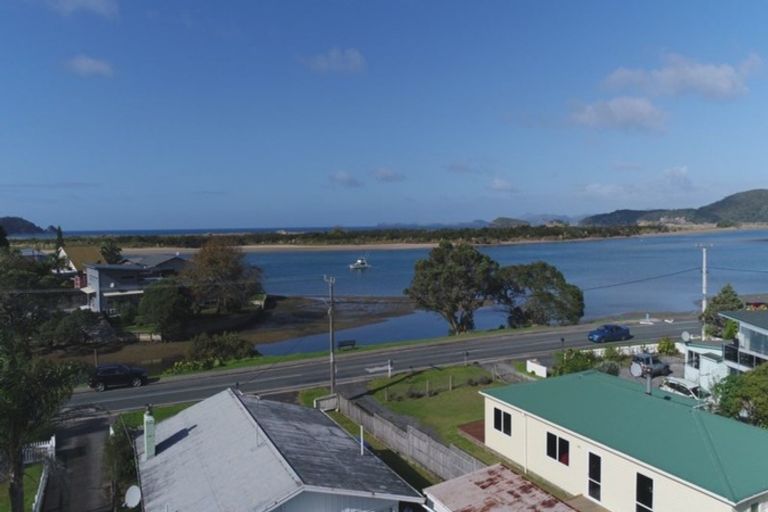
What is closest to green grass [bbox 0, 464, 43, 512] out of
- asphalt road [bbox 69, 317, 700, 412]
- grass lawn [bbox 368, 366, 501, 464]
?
asphalt road [bbox 69, 317, 700, 412]

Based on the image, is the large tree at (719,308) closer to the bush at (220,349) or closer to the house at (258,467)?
the house at (258,467)

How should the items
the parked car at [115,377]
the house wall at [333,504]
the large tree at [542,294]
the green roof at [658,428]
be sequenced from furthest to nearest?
1. the large tree at [542,294]
2. the parked car at [115,377]
3. the green roof at [658,428]
4. the house wall at [333,504]

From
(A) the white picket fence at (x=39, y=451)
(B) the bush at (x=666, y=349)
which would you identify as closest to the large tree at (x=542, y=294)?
(B) the bush at (x=666, y=349)

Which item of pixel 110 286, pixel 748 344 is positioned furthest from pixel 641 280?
pixel 110 286

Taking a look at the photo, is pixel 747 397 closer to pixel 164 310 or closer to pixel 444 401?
pixel 444 401

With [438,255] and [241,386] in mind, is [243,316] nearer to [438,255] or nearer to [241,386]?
[438,255]

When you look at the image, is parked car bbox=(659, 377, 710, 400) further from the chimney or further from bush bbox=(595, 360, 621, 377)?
the chimney
